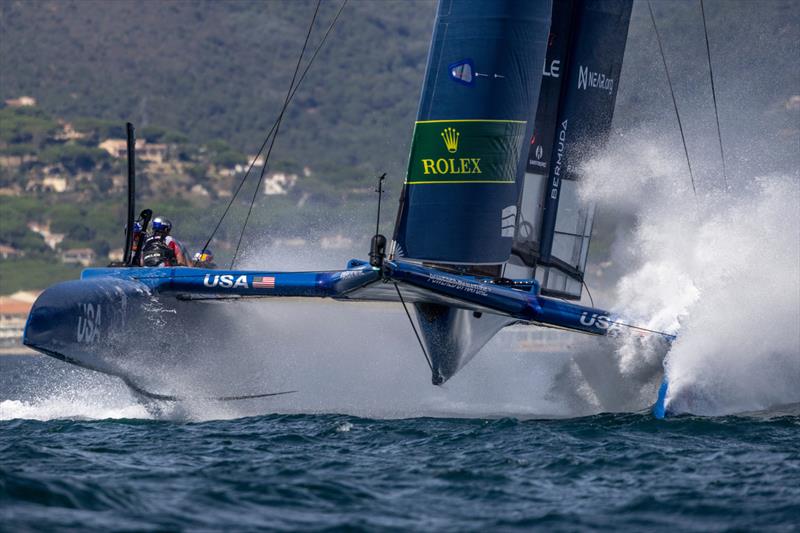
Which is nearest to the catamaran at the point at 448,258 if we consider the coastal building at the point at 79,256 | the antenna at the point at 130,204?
the antenna at the point at 130,204

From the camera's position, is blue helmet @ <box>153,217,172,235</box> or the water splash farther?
blue helmet @ <box>153,217,172,235</box>

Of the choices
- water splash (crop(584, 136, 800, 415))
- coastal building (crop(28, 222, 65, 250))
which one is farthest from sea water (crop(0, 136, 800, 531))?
coastal building (crop(28, 222, 65, 250))

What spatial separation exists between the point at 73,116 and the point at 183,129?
7678 mm

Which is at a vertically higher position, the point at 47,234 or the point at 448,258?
the point at 47,234

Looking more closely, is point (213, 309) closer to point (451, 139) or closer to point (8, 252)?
point (451, 139)

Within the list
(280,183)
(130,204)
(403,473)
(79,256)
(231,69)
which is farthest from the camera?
(231,69)

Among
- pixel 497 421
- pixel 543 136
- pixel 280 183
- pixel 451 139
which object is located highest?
pixel 280 183

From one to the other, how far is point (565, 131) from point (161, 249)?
10.9 ft

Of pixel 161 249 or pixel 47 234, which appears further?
pixel 47 234

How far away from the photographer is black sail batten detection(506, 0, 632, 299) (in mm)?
11258

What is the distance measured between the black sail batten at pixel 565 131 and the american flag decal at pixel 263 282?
2.45 metres

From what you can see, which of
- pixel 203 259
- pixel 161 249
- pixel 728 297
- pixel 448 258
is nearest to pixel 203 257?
pixel 203 259

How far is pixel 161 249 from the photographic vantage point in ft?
35.5

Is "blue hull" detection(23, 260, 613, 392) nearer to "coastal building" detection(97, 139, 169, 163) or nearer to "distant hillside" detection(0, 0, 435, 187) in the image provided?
"coastal building" detection(97, 139, 169, 163)
